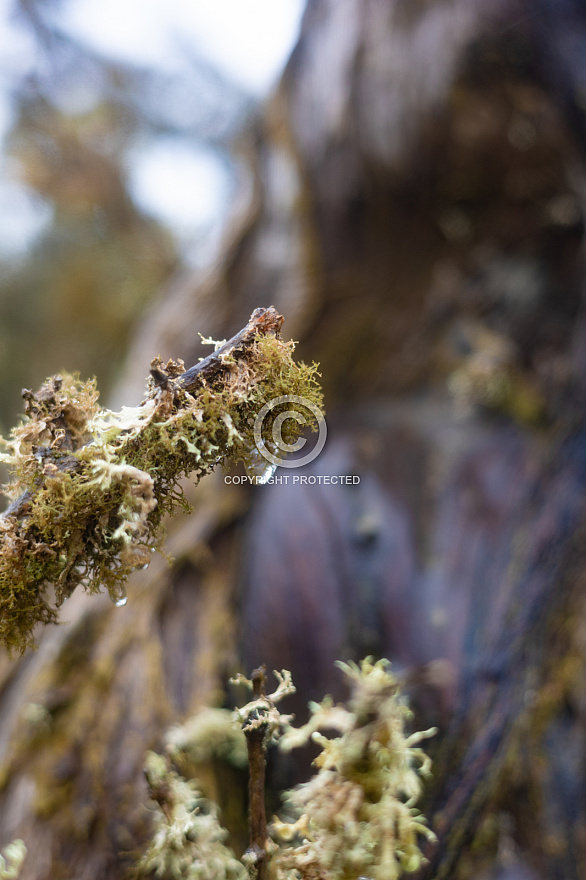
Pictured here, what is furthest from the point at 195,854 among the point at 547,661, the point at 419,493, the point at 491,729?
the point at 419,493

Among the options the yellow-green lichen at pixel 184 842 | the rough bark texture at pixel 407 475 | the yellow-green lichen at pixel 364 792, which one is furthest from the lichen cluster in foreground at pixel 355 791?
the rough bark texture at pixel 407 475

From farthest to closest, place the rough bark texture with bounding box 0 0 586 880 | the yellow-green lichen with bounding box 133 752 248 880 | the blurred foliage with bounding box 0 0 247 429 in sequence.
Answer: the blurred foliage with bounding box 0 0 247 429 < the rough bark texture with bounding box 0 0 586 880 < the yellow-green lichen with bounding box 133 752 248 880

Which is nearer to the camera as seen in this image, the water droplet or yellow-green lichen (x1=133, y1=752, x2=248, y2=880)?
the water droplet

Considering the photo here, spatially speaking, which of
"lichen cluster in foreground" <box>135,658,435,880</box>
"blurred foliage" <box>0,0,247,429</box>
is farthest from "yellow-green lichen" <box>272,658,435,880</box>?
"blurred foliage" <box>0,0,247,429</box>

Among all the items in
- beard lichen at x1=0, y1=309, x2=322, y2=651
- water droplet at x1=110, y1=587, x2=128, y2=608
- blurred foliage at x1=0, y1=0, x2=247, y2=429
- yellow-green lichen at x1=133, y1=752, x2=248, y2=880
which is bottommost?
yellow-green lichen at x1=133, y1=752, x2=248, y2=880

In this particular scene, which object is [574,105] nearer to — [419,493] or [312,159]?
[312,159]

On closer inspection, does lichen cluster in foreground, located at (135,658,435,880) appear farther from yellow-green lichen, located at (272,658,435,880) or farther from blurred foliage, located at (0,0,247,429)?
blurred foliage, located at (0,0,247,429)
